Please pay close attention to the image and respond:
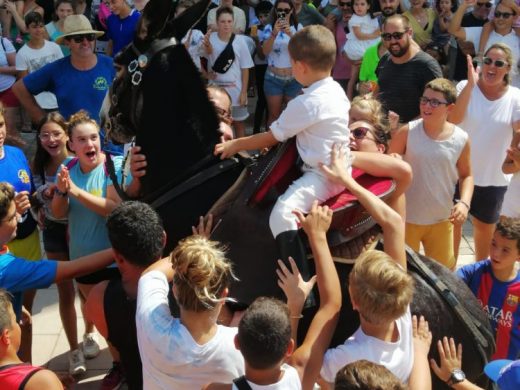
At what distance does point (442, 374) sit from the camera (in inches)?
117

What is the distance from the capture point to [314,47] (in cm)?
305

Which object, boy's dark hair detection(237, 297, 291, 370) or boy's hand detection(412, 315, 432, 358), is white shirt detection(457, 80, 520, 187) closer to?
boy's hand detection(412, 315, 432, 358)

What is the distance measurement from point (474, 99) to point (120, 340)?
3.55 meters

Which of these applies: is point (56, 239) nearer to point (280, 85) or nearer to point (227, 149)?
point (227, 149)

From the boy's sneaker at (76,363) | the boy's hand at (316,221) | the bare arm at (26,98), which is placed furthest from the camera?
the bare arm at (26,98)

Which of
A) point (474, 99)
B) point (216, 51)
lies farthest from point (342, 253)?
point (216, 51)

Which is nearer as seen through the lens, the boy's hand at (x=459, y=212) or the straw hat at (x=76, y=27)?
the boy's hand at (x=459, y=212)

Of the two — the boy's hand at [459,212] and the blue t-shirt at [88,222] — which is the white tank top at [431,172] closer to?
the boy's hand at [459,212]

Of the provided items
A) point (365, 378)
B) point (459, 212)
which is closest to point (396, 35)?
point (459, 212)

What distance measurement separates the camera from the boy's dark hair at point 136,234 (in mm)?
2889

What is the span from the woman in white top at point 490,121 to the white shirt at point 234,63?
3728mm

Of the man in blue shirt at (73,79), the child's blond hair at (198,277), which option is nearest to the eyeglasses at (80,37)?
the man in blue shirt at (73,79)

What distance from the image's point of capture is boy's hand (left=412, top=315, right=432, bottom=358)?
2797mm

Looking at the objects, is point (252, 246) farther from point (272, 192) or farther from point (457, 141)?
point (457, 141)
